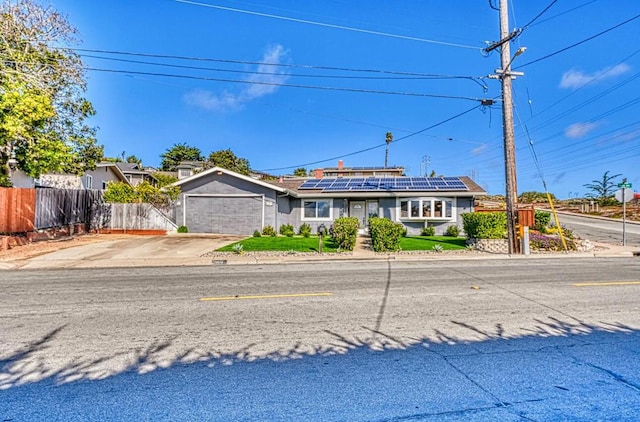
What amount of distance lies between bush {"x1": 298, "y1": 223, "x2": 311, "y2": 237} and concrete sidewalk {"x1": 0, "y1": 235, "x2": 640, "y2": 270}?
4699 millimetres

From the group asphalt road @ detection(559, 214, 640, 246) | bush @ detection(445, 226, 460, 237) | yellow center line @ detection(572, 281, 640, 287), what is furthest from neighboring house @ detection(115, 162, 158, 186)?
yellow center line @ detection(572, 281, 640, 287)

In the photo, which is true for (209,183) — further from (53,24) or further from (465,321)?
(465,321)

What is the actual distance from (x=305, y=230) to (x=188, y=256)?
9.25 metres

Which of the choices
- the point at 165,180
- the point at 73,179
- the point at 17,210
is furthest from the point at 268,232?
the point at 73,179

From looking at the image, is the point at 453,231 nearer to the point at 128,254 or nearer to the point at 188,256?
the point at 188,256

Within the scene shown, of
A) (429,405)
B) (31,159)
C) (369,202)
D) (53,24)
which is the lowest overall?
(429,405)

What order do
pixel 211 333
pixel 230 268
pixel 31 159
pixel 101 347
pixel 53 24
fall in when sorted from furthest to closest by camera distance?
pixel 53 24
pixel 31 159
pixel 230 268
pixel 211 333
pixel 101 347

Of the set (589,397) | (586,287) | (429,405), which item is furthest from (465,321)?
(586,287)

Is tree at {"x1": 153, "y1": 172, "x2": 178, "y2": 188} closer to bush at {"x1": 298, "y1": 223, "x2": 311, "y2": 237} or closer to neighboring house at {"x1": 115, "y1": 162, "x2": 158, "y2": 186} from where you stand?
neighboring house at {"x1": 115, "y1": 162, "x2": 158, "y2": 186}

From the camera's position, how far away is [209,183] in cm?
2331

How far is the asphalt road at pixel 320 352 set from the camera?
126 inches

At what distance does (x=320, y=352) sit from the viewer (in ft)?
14.6

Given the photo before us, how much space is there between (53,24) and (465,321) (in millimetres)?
23721

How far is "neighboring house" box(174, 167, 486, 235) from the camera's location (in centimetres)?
2272
